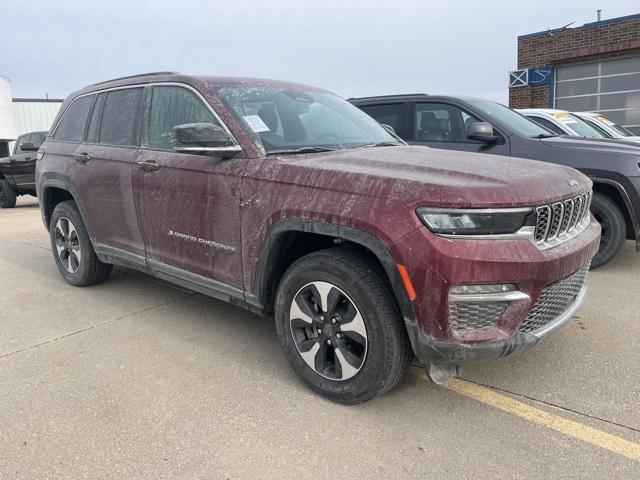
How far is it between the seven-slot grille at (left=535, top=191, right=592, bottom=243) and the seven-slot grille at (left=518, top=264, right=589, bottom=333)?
24 cm

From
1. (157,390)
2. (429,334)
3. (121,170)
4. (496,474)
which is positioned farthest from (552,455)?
(121,170)

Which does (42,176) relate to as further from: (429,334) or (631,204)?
(631,204)

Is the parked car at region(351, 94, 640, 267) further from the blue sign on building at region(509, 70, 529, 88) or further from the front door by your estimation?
the blue sign on building at region(509, 70, 529, 88)

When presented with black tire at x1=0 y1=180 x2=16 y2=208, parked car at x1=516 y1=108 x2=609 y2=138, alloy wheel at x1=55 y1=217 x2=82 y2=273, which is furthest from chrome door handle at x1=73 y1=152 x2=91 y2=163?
black tire at x1=0 y1=180 x2=16 y2=208

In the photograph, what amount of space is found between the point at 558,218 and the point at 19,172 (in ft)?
43.3

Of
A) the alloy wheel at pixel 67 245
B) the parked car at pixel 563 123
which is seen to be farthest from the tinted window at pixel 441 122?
the alloy wheel at pixel 67 245

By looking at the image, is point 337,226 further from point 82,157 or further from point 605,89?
point 605,89

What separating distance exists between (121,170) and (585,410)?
139 inches

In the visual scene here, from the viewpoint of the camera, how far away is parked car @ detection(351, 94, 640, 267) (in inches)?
207

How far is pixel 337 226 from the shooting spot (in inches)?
108

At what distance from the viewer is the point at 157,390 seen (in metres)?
3.17

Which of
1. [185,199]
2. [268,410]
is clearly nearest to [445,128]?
[185,199]

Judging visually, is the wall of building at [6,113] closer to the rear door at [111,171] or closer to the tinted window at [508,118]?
the rear door at [111,171]

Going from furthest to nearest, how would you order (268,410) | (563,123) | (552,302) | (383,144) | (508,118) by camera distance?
(563,123), (508,118), (383,144), (268,410), (552,302)
